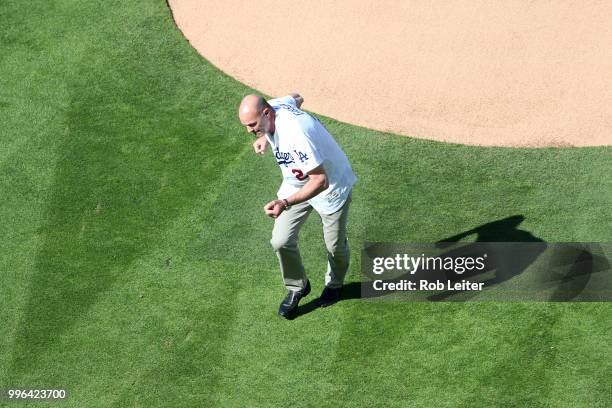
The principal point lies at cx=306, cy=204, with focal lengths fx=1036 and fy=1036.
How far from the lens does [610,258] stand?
9.98 m

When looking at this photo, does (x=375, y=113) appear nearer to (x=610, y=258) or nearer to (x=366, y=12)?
(x=366, y=12)

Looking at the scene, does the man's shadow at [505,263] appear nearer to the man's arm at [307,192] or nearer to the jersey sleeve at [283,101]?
the man's arm at [307,192]

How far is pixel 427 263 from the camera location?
33.1 feet

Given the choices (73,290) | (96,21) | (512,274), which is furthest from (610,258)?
(96,21)

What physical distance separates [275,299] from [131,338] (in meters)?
1.38

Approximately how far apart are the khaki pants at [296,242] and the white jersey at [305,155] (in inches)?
4.8

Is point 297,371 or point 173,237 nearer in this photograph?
point 297,371

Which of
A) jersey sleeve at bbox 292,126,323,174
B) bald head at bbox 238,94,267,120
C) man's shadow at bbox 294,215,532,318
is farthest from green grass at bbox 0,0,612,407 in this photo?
bald head at bbox 238,94,267,120

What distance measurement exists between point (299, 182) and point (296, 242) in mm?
629

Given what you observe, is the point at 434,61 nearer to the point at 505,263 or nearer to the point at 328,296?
the point at 505,263

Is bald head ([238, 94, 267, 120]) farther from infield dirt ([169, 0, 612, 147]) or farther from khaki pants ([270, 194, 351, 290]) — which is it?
infield dirt ([169, 0, 612, 147])

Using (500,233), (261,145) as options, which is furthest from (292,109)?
(500,233)

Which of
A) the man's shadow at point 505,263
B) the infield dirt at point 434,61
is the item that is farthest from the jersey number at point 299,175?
the infield dirt at point 434,61

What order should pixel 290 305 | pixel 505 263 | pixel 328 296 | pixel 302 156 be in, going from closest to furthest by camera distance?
pixel 302 156
pixel 290 305
pixel 328 296
pixel 505 263
